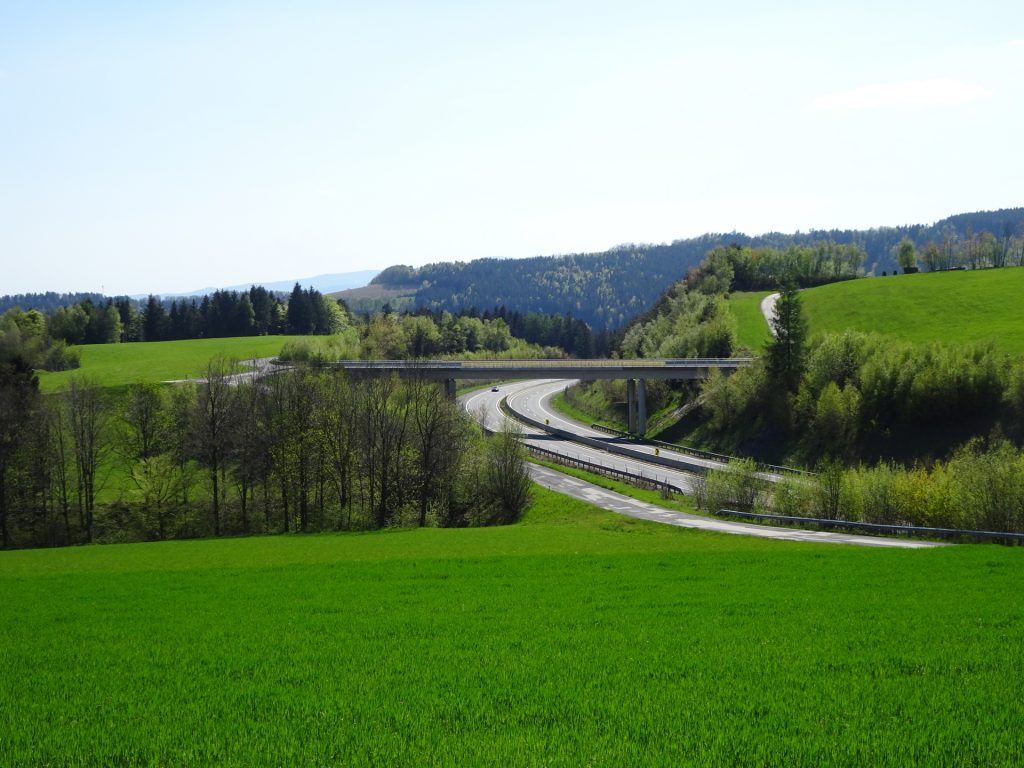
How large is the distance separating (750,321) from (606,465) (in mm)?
56082

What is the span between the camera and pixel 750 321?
11719 centimetres

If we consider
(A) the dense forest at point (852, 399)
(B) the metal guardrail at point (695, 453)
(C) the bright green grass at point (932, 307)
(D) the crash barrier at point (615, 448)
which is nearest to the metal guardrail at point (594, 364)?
(A) the dense forest at point (852, 399)

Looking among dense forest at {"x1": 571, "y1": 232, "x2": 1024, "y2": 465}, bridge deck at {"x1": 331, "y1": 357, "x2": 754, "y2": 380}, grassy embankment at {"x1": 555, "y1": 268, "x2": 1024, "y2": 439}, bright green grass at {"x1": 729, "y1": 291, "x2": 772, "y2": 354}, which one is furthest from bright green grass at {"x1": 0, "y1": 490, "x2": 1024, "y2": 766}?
bright green grass at {"x1": 729, "y1": 291, "x2": 772, "y2": 354}

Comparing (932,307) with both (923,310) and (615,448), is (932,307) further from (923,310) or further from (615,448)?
(615,448)

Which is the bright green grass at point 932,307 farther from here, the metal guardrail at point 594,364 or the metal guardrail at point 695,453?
the metal guardrail at point 695,453

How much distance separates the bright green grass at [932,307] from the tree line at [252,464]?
163 ft

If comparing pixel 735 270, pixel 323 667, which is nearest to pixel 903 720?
pixel 323 667

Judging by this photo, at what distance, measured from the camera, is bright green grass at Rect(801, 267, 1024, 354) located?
81.8 m

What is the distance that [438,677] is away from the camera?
1239cm

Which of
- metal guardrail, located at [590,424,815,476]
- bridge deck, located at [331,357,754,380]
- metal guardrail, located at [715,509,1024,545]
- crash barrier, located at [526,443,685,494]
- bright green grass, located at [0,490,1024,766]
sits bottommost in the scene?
metal guardrail, located at [590,424,815,476]

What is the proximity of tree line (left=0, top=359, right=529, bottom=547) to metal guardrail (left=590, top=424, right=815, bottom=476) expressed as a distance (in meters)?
20.0

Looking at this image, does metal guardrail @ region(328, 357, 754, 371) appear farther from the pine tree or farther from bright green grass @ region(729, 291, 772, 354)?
the pine tree

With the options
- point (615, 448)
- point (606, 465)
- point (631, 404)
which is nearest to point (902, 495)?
point (606, 465)

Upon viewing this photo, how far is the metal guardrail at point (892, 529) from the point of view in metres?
33.2
